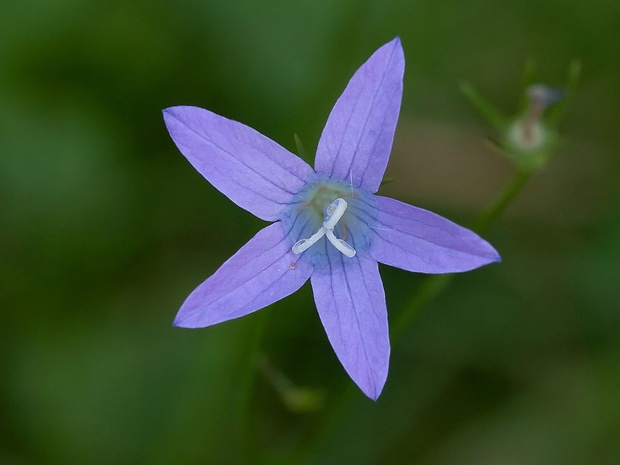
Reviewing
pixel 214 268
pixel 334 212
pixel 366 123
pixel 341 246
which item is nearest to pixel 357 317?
pixel 341 246

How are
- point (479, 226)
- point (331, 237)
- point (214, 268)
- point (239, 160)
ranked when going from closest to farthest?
point (239, 160) → point (331, 237) → point (479, 226) → point (214, 268)

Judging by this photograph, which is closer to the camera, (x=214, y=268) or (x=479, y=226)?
(x=479, y=226)

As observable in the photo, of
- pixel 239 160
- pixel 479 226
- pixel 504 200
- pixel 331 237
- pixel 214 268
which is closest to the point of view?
pixel 239 160

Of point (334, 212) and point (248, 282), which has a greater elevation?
point (334, 212)

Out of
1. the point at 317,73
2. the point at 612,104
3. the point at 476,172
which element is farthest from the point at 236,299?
the point at 612,104

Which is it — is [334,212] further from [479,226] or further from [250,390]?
[250,390]

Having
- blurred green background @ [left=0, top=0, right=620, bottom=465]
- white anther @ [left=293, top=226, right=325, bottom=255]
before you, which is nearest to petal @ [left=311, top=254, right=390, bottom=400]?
white anther @ [left=293, top=226, right=325, bottom=255]

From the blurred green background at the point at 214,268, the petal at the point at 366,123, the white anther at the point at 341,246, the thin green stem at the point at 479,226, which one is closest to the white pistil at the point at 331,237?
the white anther at the point at 341,246

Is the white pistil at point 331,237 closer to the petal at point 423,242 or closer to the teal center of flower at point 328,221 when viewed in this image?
the teal center of flower at point 328,221

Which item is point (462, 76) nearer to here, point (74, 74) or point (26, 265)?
point (74, 74)
